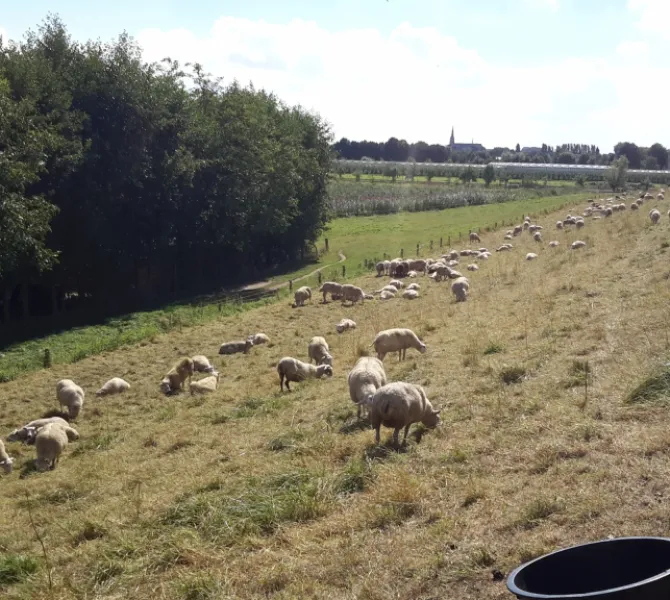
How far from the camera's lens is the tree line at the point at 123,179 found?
99.7 ft

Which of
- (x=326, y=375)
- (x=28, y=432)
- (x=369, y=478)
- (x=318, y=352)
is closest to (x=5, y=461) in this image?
(x=28, y=432)

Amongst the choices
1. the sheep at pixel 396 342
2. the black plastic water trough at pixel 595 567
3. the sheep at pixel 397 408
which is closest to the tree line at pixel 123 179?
the sheep at pixel 396 342

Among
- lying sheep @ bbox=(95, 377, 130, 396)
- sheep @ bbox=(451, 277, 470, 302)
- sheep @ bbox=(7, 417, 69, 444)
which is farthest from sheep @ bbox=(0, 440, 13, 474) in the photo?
sheep @ bbox=(451, 277, 470, 302)

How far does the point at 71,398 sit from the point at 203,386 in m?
3.30

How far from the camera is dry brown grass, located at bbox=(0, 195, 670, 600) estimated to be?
704 centimetres

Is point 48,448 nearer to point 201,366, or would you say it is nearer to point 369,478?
point 201,366

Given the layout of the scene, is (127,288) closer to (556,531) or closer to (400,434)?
(400,434)

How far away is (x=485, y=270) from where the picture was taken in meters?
34.2

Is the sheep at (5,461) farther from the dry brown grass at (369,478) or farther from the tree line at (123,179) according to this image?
the tree line at (123,179)

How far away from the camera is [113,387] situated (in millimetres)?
20250

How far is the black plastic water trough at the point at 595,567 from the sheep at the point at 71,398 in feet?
48.8

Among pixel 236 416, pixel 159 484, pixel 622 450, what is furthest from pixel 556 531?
pixel 236 416

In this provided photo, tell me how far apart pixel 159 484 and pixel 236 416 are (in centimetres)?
428

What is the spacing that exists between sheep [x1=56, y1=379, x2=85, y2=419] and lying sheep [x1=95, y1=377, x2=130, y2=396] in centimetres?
134
